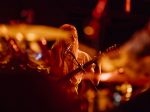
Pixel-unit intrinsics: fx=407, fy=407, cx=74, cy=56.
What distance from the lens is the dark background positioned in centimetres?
1583

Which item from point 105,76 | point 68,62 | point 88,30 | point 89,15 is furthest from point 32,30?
point 68,62

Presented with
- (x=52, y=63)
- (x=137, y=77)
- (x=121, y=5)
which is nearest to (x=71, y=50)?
(x=52, y=63)

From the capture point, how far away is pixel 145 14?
1605cm

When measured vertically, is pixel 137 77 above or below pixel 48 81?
above

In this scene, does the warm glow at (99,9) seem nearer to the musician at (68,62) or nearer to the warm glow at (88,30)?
the warm glow at (88,30)

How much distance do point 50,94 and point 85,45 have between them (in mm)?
14807

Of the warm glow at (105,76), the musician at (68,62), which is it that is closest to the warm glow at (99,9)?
the warm glow at (105,76)

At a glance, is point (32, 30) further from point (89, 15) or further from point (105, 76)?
point (105, 76)

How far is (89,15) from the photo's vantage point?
17156 millimetres

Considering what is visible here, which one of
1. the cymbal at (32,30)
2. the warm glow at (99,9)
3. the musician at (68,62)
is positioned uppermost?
the warm glow at (99,9)

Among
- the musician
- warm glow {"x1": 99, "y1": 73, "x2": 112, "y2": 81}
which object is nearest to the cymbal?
warm glow {"x1": 99, "y1": 73, "x2": 112, "y2": 81}

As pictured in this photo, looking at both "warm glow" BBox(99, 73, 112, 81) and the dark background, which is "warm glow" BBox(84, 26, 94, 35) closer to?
the dark background

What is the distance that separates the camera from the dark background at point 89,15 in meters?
15.8

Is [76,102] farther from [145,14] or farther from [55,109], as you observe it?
[145,14]
